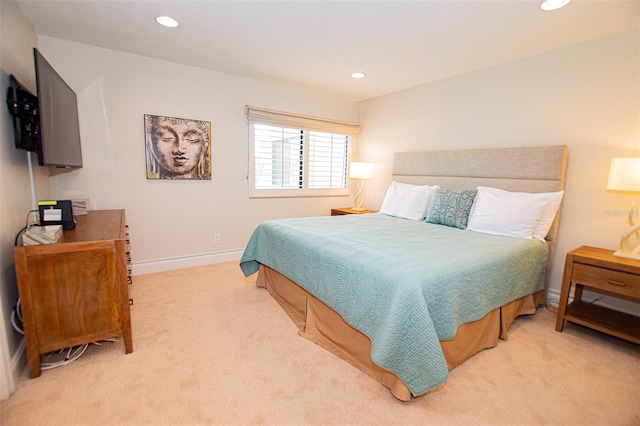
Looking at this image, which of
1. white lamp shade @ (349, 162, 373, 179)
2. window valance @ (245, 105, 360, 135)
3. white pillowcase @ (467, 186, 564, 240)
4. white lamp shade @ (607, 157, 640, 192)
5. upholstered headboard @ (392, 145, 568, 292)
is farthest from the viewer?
white lamp shade @ (349, 162, 373, 179)

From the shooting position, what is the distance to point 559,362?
1856 mm

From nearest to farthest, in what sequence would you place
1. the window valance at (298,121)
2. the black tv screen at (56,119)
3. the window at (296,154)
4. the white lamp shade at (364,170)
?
the black tv screen at (56,119) → the window valance at (298,121) → the window at (296,154) → the white lamp shade at (364,170)

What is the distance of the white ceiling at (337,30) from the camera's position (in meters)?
1.99

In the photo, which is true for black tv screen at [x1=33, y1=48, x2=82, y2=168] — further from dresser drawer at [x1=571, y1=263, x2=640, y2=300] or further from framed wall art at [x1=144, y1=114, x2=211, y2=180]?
dresser drawer at [x1=571, y1=263, x2=640, y2=300]

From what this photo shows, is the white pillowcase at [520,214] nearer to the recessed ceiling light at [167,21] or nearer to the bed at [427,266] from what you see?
the bed at [427,266]

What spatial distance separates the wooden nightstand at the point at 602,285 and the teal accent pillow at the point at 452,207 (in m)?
0.86

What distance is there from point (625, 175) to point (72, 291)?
3.65m

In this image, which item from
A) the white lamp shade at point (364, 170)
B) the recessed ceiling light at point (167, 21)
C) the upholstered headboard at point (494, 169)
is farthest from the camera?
the white lamp shade at point (364, 170)

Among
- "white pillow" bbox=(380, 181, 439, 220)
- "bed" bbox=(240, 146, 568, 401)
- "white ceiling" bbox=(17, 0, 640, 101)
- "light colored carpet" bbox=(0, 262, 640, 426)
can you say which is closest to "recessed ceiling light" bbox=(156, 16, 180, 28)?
"white ceiling" bbox=(17, 0, 640, 101)

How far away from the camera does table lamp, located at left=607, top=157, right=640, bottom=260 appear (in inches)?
78.2

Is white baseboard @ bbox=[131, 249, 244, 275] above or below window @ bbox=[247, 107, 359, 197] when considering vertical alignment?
below

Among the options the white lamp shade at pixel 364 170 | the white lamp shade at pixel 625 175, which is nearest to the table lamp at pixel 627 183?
the white lamp shade at pixel 625 175

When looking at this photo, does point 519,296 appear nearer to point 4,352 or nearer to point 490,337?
point 490,337

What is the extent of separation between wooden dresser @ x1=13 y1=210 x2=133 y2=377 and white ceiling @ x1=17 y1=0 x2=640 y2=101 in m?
1.67
